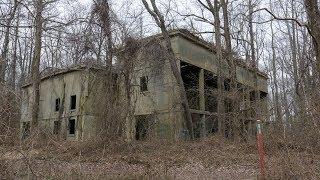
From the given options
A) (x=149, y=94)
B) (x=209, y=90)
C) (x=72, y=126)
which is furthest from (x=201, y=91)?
(x=72, y=126)

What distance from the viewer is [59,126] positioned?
3372 centimetres

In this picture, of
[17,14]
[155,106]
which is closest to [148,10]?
[155,106]

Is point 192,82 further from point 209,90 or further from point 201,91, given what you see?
point 201,91

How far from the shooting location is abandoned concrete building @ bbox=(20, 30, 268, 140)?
904 inches

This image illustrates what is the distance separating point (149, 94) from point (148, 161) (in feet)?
43.2

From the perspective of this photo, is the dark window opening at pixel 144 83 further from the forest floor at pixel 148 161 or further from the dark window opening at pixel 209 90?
the forest floor at pixel 148 161

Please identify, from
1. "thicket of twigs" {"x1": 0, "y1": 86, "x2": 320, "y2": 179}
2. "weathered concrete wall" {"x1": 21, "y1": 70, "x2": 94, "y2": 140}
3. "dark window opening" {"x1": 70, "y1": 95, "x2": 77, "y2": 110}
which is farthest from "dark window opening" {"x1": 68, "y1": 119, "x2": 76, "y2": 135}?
"thicket of twigs" {"x1": 0, "y1": 86, "x2": 320, "y2": 179}

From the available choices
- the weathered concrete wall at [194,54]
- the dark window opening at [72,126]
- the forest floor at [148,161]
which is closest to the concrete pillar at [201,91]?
the weathered concrete wall at [194,54]

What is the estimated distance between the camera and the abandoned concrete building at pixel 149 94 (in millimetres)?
22953

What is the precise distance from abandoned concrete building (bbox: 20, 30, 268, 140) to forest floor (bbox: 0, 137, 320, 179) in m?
1.91

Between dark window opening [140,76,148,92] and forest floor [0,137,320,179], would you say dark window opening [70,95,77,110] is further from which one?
forest floor [0,137,320,179]

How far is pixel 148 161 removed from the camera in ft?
50.1

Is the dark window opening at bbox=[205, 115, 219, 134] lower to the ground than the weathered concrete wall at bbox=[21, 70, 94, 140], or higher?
lower

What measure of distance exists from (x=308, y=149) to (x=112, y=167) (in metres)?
6.82
